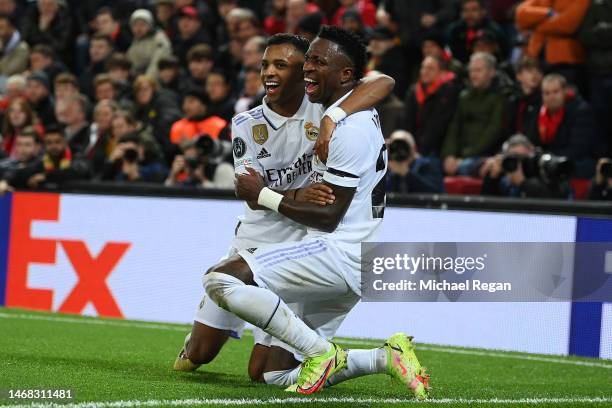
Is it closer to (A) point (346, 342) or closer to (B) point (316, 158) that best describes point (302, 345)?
(B) point (316, 158)

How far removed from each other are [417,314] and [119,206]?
3.20m

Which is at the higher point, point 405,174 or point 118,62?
point 118,62

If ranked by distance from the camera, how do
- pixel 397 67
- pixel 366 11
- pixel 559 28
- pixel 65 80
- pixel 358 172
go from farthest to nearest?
1. pixel 65 80
2. pixel 366 11
3. pixel 397 67
4. pixel 559 28
5. pixel 358 172

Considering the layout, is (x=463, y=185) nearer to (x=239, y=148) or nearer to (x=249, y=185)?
(x=239, y=148)

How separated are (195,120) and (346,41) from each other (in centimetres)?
694

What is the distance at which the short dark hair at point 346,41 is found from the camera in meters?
6.10

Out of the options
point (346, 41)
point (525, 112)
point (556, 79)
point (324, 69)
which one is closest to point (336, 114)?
point (324, 69)

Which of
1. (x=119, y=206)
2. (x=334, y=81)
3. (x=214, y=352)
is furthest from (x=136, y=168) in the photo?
(x=334, y=81)

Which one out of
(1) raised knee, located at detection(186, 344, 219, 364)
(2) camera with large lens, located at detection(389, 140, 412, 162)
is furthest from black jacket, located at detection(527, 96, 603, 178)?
(1) raised knee, located at detection(186, 344, 219, 364)

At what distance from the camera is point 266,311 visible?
5.75m

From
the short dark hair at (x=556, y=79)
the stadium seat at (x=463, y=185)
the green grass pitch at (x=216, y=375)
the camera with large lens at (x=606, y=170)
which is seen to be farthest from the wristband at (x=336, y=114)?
the short dark hair at (x=556, y=79)

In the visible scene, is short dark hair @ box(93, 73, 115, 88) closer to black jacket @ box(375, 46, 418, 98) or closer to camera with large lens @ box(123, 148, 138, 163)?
camera with large lens @ box(123, 148, 138, 163)

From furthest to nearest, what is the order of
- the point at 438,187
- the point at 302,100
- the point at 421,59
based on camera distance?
the point at 421,59 → the point at 438,187 → the point at 302,100

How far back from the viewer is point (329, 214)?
5.87 meters
